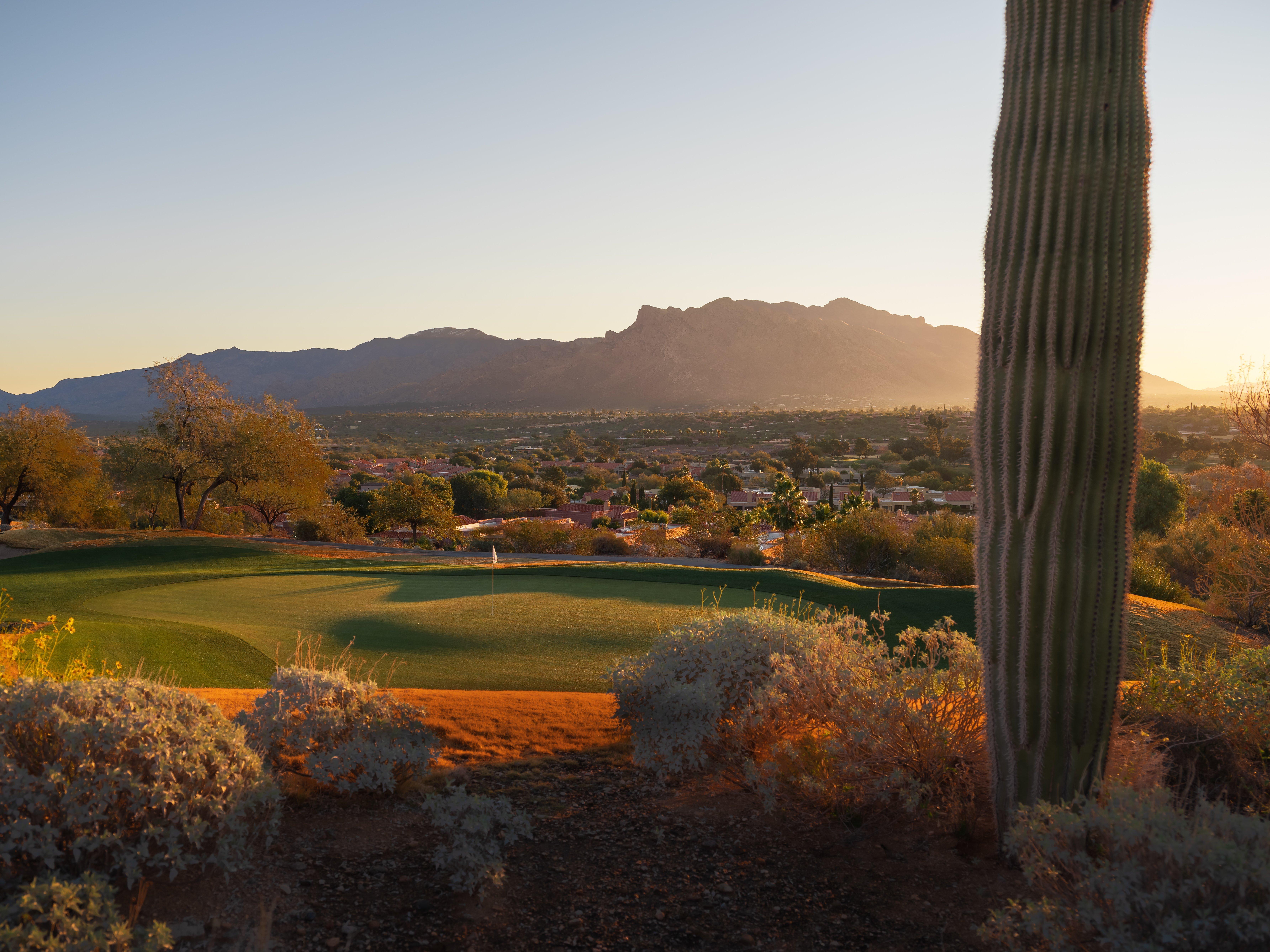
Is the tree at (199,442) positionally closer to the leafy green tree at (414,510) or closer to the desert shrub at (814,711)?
the leafy green tree at (414,510)

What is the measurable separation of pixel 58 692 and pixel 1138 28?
6.64 metres

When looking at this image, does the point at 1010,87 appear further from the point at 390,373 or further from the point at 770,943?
the point at 390,373

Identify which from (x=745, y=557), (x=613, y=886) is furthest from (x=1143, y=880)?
(x=745, y=557)

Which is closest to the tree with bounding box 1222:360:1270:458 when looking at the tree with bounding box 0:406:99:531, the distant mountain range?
the tree with bounding box 0:406:99:531

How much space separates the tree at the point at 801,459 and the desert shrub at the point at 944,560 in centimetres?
3761

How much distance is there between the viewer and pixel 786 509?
33.5 metres

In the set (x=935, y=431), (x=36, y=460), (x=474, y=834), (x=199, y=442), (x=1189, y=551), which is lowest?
(x=1189, y=551)

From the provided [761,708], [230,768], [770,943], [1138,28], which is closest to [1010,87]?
[1138,28]

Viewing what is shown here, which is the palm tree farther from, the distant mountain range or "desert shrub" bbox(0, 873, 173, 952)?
the distant mountain range

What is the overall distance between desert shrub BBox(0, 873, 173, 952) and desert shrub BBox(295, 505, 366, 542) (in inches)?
1096

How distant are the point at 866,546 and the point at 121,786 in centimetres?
2084

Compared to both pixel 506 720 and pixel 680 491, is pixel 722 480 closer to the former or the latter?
pixel 680 491

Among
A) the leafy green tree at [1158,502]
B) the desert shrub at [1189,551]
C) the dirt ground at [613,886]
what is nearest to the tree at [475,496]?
the leafy green tree at [1158,502]

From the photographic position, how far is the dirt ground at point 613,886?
377cm
